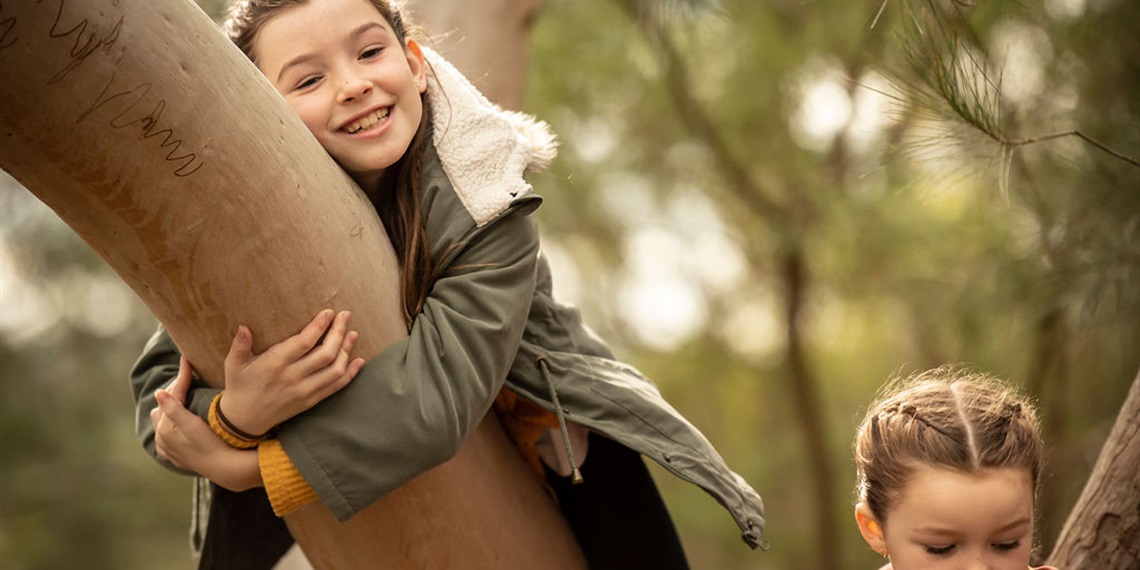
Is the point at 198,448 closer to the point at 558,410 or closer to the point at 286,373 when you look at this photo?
the point at 286,373

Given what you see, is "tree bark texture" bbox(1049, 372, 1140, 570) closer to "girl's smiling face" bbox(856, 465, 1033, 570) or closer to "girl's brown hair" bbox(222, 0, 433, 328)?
"girl's smiling face" bbox(856, 465, 1033, 570)

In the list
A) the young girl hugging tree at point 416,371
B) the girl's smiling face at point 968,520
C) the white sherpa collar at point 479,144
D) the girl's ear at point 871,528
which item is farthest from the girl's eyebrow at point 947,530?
the white sherpa collar at point 479,144

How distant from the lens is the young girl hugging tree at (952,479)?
169 centimetres

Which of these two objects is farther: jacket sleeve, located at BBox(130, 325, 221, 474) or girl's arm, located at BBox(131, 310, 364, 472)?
jacket sleeve, located at BBox(130, 325, 221, 474)

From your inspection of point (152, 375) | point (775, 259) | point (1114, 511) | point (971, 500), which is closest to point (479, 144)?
point (152, 375)

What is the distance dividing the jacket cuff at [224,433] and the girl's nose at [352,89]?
49 cm

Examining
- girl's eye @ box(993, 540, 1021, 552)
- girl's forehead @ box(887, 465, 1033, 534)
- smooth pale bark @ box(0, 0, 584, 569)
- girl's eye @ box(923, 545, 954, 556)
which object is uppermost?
smooth pale bark @ box(0, 0, 584, 569)

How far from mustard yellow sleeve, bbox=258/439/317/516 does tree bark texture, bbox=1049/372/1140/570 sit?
54.0 inches

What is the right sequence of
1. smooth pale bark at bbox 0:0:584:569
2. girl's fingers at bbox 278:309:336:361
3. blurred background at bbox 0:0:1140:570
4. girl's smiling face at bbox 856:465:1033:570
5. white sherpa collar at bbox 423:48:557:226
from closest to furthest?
smooth pale bark at bbox 0:0:584:569 < girl's fingers at bbox 278:309:336:361 < girl's smiling face at bbox 856:465:1033:570 < white sherpa collar at bbox 423:48:557:226 < blurred background at bbox 0:0:1140:570

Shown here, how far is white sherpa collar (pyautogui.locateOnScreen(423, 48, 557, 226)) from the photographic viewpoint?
1788 millimetres

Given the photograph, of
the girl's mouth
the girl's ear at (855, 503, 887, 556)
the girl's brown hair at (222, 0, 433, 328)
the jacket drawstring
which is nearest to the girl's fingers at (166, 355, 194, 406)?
the girl's brown hair at (222, 0, 433, 328)

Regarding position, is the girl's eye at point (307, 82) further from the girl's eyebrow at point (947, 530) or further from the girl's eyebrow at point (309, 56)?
the girl's eyebrow at point (947, 530)

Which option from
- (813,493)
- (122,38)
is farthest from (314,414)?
(813,493)

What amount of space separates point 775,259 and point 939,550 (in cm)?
480
